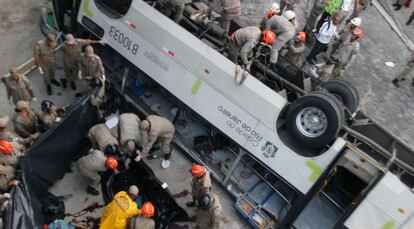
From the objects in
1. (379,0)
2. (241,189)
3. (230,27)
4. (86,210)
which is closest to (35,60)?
(86,210)

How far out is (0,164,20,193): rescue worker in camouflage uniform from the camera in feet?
19.3

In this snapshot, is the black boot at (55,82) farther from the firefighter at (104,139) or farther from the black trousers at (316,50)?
the black trousers at (316,50)

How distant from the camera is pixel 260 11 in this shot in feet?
36.2

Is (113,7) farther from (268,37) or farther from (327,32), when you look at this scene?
(327,32)

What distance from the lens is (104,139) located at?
22.5ft

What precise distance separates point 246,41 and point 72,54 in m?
3.34

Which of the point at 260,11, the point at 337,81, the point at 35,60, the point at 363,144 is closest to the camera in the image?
the point at 363,144

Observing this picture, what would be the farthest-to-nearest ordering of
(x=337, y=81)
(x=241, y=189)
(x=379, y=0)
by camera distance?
(x=379, y=0)
(x=241, y=189)
(x=337, y=81)

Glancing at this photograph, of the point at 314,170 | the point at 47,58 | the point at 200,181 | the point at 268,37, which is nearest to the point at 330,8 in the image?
the point at 268,37

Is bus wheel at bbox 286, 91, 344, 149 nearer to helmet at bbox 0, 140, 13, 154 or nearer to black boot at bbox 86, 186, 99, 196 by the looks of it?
black boot at bbox 86, 186, 99, 196

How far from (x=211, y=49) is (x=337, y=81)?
2.09 m

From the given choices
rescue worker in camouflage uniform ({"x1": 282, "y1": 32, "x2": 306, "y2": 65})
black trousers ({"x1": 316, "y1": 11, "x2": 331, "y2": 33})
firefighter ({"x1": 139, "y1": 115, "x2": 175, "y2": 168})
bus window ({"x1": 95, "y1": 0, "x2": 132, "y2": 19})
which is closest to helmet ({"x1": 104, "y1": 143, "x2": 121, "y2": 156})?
firefighter ({"x1": 139, "y1": 115, "x2": 175, "y2": 168})

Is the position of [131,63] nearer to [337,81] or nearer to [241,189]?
[241,189]

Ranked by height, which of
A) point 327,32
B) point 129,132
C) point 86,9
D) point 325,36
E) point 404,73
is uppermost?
point 327,32
